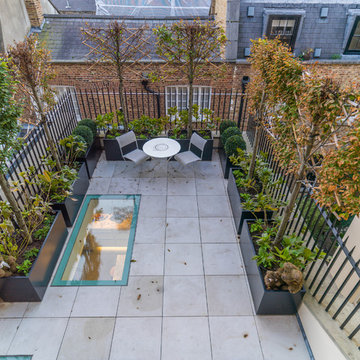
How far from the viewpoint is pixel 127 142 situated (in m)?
6.32

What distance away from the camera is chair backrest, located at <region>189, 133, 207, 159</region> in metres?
6.18

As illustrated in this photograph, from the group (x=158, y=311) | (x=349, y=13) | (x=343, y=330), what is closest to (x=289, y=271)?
(x=343, y=330)

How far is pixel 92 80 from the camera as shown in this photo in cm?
951

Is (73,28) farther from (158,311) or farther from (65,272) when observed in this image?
(158,311)

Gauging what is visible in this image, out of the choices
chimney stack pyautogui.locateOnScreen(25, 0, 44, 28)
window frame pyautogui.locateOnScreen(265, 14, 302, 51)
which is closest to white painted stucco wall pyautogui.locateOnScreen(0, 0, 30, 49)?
chimney stack pyautogui.locateOnScreen(25, 0, 44, 28)

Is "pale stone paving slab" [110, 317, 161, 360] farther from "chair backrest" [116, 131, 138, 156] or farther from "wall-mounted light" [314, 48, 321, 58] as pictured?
"wall-mounted light" [314, 48, 321, 58]

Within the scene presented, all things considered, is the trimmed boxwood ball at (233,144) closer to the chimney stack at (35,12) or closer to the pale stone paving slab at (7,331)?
the pale stone paving slab at (7,331)

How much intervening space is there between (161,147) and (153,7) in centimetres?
1173

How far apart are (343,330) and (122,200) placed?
414cm

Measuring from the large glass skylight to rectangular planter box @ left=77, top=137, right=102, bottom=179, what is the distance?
1018 centimetres

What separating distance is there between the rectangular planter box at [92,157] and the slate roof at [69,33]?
170 inches

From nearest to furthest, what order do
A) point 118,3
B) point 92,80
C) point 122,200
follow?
point 122,200 < point 92,80 < point 118,3

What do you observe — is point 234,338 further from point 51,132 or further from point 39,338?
point 51,132

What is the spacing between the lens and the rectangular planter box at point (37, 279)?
347 centimetres
